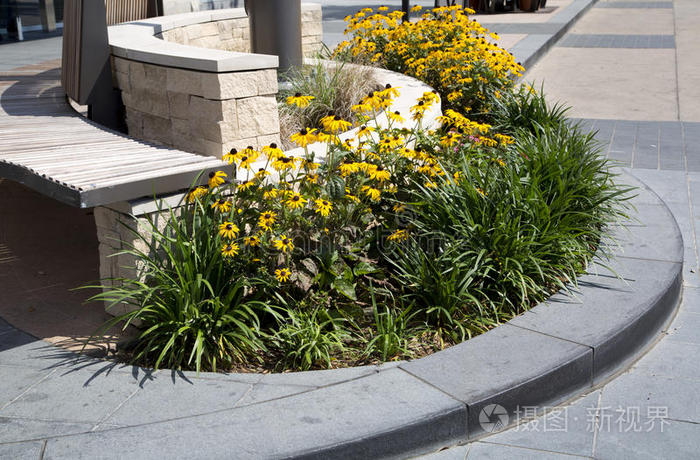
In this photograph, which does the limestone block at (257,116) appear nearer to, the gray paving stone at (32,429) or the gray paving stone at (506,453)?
the gray paving stone at (32,429)

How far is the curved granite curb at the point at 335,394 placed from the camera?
2975mm

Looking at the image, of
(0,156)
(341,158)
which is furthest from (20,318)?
(341,158)

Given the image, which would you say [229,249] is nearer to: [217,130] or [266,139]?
[217,130]

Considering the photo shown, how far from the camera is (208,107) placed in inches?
189

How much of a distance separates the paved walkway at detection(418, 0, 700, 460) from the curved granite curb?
0.13 meters

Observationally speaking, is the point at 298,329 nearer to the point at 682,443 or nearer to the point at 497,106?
the point at 682,443

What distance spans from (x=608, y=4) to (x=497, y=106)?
22689 mm

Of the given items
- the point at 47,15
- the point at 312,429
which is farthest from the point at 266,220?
the point at 47,15

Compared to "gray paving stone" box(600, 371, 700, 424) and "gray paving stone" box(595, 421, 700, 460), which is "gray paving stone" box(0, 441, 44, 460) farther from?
"gray paving stone" box(600, 371, 700, 424)

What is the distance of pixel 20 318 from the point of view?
Result: 437 cm

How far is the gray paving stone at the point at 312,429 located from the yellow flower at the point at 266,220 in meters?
1.01

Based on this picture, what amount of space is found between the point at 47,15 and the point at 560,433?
596 inches

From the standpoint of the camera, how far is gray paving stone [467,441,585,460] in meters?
3.18

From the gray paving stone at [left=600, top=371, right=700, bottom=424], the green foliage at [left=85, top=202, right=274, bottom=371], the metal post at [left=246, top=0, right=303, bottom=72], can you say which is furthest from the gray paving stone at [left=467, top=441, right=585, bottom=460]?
the metal post at [left=246, top=0, right=303, bottom=72]
